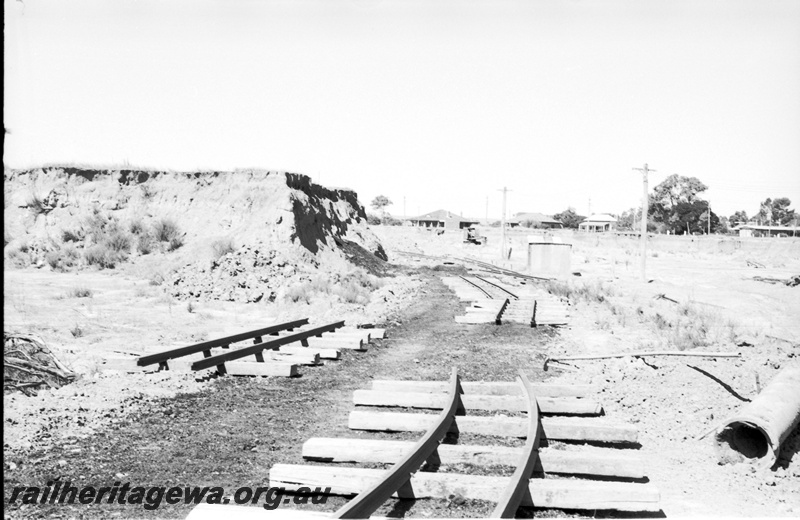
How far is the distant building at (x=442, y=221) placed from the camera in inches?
4675

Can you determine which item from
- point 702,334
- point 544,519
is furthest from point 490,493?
point 702,334

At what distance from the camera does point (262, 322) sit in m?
16.7

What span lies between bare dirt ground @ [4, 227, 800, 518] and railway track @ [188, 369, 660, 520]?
222 millimetres

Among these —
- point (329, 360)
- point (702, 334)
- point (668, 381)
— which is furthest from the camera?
point (702, 334)

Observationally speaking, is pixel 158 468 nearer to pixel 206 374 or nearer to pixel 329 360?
pixel 206 374

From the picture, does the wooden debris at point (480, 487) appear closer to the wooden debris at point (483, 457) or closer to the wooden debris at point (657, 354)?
the wooden debris at point (483, 457)

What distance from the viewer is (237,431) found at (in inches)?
263

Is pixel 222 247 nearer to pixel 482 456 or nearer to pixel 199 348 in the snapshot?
pixel 199 348

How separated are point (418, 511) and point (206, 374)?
5479 millimetres

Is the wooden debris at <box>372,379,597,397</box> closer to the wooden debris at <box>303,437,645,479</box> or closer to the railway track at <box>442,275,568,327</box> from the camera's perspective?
the wooden debris at <box>303,437,645,479</box>

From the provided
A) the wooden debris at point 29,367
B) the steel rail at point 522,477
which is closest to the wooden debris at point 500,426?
the steel rail at point 522,477

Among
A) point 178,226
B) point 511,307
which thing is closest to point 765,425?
point 511,307

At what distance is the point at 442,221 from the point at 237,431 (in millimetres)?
118432

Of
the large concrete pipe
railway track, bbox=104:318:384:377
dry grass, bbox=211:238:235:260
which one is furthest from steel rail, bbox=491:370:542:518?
dry grass, bbox=211:238:235:260
